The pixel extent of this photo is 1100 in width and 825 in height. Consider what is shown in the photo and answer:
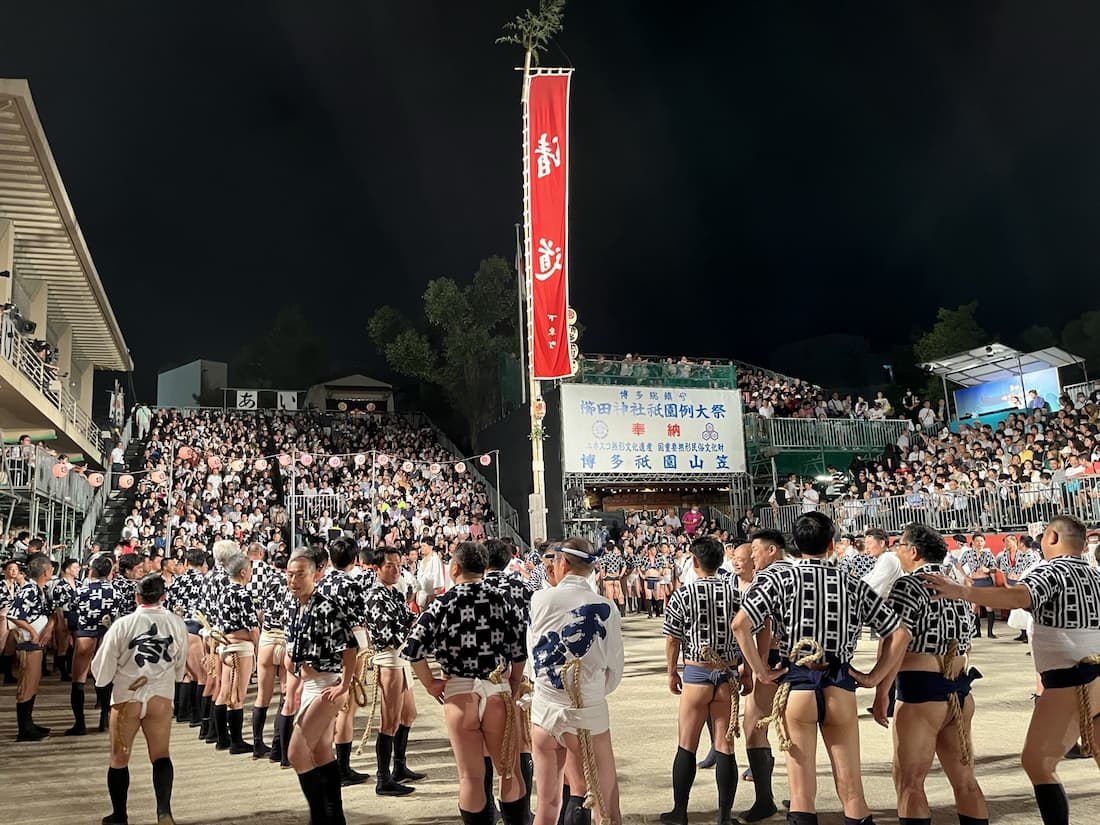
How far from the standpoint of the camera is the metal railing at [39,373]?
1579cm

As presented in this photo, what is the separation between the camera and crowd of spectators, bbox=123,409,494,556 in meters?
21.3

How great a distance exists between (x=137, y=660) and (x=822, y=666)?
451cm

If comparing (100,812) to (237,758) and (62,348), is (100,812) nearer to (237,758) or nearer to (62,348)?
(237,758)

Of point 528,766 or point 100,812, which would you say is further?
point 100,812

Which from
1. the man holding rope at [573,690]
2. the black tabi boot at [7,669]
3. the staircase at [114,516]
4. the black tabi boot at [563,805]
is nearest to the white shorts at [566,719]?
the man holding rope at [573,690]

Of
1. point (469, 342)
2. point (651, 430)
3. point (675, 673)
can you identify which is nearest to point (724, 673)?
point (675, 673)

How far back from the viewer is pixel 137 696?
231 inches

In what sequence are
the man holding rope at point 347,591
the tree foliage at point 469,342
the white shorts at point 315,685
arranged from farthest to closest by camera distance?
the tree foliage at point 469,342, the man holding rope at point 347,591, the white shorts at point 315,685

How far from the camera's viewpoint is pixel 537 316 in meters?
19.3

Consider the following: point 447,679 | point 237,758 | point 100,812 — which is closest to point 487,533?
point 237,758

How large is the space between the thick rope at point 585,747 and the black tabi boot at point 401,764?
2.98 metres

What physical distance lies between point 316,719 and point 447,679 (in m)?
0.93

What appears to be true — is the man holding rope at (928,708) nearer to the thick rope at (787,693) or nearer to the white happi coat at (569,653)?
the thick rope at (787,693)

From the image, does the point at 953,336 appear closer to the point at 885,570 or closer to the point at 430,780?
the point at 885,570
